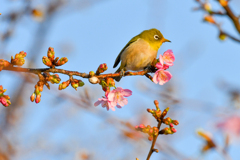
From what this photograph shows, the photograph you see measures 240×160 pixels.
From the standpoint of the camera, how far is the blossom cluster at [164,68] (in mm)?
2754

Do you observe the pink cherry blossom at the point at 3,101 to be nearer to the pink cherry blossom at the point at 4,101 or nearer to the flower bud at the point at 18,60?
the pink cherry blossom at the point at 4,101

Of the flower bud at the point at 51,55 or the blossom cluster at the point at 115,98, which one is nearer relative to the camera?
the flower bud at the point at 51,55

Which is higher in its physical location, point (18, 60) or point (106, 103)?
point (106, 103)

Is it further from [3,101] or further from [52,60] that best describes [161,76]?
[3,101]

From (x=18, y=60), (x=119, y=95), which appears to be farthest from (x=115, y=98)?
(x=18, y=60)

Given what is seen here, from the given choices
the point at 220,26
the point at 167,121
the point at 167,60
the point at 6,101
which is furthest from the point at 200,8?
the point at 6,101

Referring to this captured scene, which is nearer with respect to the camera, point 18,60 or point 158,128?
point 158,128

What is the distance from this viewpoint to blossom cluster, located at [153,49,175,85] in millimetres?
2754

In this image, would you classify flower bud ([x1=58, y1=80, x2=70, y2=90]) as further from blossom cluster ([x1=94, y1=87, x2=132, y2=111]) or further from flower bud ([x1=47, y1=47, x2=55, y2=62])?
blossom cluster ([x1=94, y1=87, x2=132, y2=111])

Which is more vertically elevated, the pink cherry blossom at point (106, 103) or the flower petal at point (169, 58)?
the flower petal at point (169, 58)

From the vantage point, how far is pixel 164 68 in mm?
2818

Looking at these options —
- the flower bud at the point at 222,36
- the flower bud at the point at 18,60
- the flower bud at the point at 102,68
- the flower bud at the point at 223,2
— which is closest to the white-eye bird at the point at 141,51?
the flower bud at the point at 222,36

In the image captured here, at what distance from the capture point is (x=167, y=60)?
2.78 metres

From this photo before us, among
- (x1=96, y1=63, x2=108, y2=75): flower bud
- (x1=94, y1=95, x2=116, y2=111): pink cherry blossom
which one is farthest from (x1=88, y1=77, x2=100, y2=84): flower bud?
(x1=94, y1=95, x2=116, y2=111): pink cherry blossom
